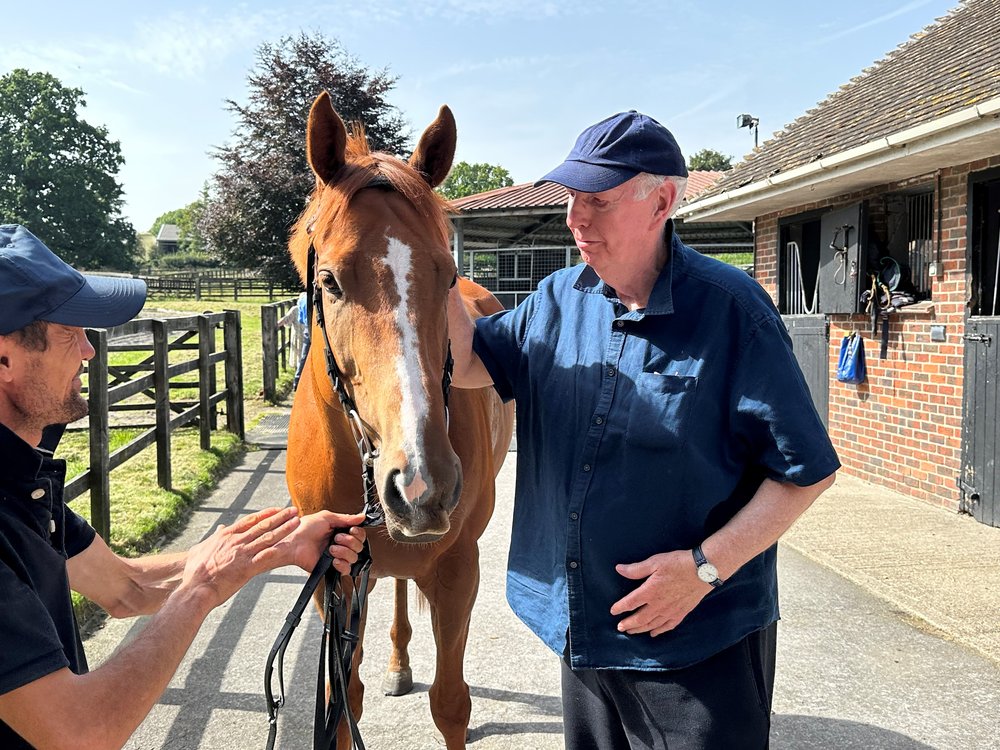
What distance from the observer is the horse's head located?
5.20ft

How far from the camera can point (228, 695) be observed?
330cm

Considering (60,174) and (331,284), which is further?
(60,174)

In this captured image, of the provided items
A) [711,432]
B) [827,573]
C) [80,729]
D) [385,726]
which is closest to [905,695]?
[827,573]

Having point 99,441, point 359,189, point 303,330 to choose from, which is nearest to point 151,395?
point 99,441

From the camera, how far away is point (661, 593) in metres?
1.52

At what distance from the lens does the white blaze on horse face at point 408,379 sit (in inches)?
61.2

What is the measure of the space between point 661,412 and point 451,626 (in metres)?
1.45

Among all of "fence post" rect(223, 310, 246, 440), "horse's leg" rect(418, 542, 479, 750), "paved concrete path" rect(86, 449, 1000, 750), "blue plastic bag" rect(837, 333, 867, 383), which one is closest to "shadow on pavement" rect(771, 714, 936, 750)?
"paved concrete path" rect(86, 449, 1000, 750)

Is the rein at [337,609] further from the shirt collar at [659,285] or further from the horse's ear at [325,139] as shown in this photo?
the shirt collar at [659,285]

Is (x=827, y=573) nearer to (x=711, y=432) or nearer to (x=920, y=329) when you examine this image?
(x=920, y=329)

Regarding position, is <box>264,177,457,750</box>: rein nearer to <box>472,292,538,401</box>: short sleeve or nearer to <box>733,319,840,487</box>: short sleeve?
<box>472,292,538,401</box>: short sleeve

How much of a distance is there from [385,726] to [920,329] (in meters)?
5.62

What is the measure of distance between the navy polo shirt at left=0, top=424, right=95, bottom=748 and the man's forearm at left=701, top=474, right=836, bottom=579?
124cm

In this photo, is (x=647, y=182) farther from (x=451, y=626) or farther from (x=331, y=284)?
(x=451, y=626)
